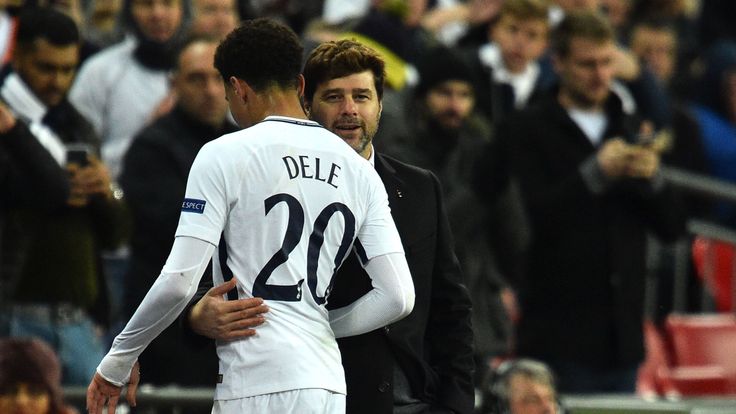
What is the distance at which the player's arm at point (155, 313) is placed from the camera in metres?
5.11

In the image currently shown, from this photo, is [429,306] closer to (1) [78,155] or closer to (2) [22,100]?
(1) [78,155]

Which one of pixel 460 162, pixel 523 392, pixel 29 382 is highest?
pixel 460 162

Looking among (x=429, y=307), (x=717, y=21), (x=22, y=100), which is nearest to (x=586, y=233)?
(x=22, y=100)

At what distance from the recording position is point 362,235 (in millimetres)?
5371

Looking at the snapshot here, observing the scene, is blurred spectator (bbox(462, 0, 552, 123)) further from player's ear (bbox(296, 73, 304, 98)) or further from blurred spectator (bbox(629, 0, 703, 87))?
player's ear (bbox(296, 73, 304, 98))

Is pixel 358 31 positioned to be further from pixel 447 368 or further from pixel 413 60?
pixel 447 368

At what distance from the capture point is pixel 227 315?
516 centimetres

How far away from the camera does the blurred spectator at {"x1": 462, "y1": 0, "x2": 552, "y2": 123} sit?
1099 centimetres

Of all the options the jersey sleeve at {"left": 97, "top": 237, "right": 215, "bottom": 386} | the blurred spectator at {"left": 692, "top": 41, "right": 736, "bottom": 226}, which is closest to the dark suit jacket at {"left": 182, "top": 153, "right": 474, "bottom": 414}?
the jersey sleeve at {"left": 97, "top": 237, "right": 215, "bottom": 386}

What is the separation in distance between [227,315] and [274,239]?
27cm

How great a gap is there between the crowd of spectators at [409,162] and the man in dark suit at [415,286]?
2402 mm

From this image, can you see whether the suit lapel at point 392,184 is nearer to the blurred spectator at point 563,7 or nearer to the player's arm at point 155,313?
the player's arm at point 155,313

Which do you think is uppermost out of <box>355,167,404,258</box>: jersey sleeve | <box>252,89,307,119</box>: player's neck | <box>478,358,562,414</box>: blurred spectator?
<box>252,89,307,119</box>: player's neck

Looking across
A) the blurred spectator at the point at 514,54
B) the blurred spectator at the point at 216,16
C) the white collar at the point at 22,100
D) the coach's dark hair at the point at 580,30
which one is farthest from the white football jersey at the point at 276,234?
the blurred spectator at the point at 514,54
